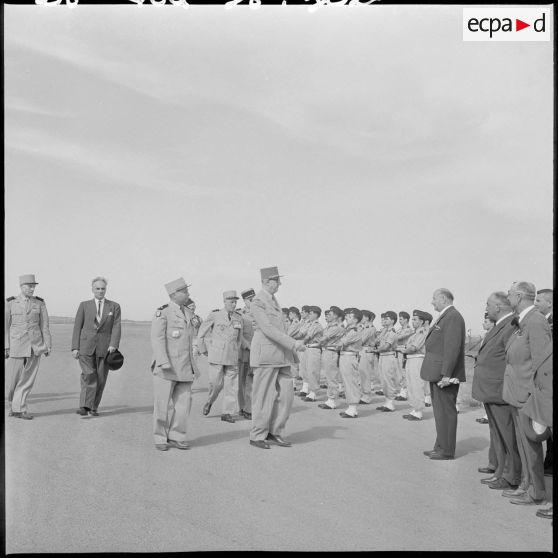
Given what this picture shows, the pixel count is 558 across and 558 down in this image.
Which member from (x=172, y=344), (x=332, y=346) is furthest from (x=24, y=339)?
(x=332, y=346)

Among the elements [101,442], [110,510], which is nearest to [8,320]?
[101,442]

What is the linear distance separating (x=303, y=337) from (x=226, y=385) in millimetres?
4278

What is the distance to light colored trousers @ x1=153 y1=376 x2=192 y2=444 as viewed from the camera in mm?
7695

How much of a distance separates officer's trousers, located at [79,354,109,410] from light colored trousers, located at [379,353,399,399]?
506 centimetres

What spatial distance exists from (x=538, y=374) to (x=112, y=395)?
8.30 meters

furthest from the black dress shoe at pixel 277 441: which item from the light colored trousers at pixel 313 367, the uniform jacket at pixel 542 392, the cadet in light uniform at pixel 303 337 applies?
the cadet in light uniform at pixel 303 337

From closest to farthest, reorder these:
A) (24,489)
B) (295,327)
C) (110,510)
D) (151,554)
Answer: (151,554) < (110,510) < (24,489) < (295,327)

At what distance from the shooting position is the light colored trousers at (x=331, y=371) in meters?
12.0

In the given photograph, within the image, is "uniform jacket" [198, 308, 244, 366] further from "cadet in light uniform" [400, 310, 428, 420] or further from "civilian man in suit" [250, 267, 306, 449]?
"cadet in light uniform" [400, 310, 428, 420]

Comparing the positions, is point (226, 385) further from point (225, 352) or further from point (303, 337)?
point (303, 337)

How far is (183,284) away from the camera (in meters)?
8.08

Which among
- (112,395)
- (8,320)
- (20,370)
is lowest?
(112,395)

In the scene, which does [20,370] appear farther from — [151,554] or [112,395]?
[151,554]

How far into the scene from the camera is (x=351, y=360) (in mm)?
11578
